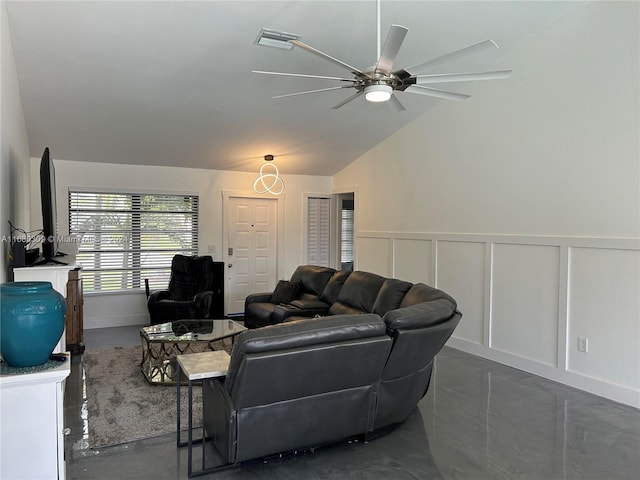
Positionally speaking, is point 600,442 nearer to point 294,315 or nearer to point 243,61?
point 294,315

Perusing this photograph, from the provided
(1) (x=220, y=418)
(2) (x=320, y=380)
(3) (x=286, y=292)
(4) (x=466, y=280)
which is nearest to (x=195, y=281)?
(3) (x=286, y=292)

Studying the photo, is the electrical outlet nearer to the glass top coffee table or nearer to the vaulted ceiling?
the vaulted ceiling

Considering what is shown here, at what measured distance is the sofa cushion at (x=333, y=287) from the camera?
16.9 ft

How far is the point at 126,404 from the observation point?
11.4 feet

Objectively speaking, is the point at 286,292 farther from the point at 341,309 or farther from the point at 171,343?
the point at 171,343

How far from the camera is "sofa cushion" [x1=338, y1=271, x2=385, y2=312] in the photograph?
4.50 metres

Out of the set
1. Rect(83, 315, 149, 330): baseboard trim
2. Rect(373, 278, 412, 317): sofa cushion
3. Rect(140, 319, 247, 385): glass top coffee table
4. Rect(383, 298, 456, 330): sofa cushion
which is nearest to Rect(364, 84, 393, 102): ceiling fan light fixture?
Rect(383, 298, 456, 330): sofa cushion

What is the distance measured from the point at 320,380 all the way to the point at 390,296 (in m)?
1.75

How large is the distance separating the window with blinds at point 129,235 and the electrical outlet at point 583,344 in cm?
515

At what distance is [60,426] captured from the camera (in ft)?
6.28

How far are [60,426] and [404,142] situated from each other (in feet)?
17.0

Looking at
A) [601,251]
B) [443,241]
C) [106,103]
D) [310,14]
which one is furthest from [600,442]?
[106,103]

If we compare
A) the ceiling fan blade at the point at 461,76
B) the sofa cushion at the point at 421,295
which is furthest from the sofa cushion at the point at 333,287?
the ceiling fan blade at the point at 461,76

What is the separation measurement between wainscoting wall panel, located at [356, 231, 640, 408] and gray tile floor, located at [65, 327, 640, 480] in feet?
1.14
